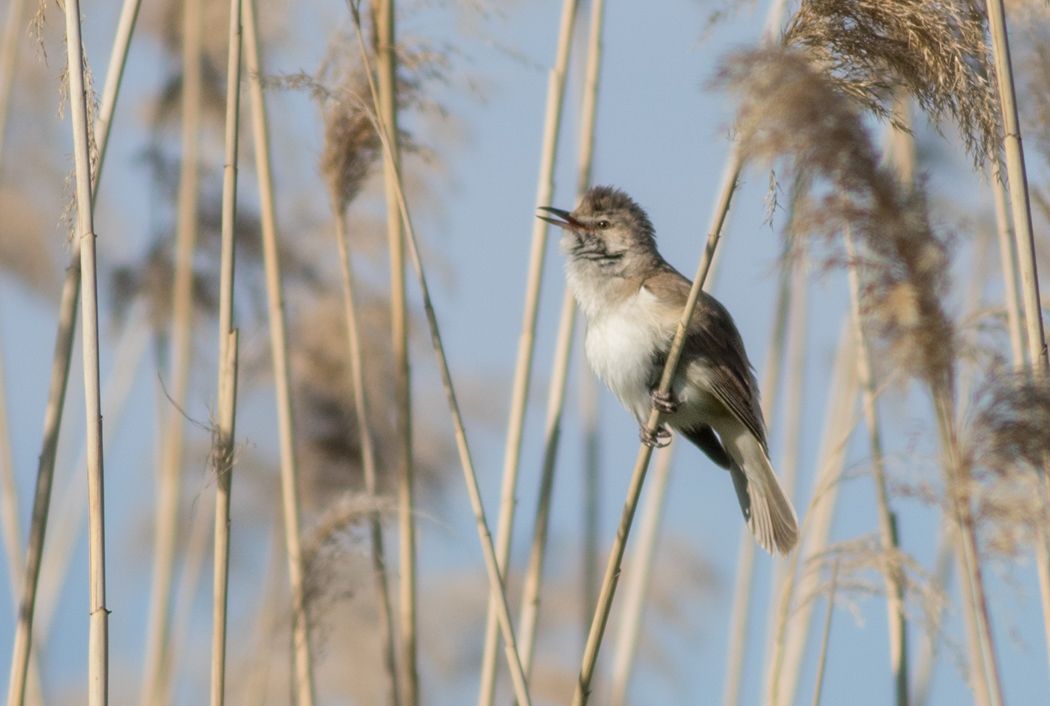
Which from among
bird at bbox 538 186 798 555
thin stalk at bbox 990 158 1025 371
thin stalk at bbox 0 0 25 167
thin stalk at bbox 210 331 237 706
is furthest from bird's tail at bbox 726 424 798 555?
thin stalk at bbox 0 0 25 167

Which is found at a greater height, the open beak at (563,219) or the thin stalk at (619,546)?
the open beak at (563,219)

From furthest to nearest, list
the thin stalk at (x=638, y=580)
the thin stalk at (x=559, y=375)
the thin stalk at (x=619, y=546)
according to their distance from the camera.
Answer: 1. the thin stalk at (x=638, y=580)
2. the thin stalk at (x=559, y=375)
3. the thin stalk at (x=619, y=546)

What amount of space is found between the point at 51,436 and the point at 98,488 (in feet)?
1.12

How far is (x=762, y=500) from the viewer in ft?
9.31

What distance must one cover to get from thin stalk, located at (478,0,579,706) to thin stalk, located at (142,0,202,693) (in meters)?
0.96

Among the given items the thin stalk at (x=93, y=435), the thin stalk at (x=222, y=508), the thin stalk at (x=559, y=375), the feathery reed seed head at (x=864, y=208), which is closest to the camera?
the feathery reed seed head at (x=864, y=208)

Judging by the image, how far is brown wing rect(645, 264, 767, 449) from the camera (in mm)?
2703

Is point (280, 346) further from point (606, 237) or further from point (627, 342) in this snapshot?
point (606, 237)

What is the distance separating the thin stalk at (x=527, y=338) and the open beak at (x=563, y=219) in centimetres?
2

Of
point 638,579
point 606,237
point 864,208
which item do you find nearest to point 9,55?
point 606,237

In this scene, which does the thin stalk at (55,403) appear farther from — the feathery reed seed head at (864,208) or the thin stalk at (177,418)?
the feathery reed seed head at (864,208)

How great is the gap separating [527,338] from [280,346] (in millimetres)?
576

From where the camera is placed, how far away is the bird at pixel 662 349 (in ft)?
8.95

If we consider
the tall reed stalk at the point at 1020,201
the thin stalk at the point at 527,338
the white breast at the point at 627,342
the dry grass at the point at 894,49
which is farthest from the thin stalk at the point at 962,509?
the white breast at the point at 627,342
